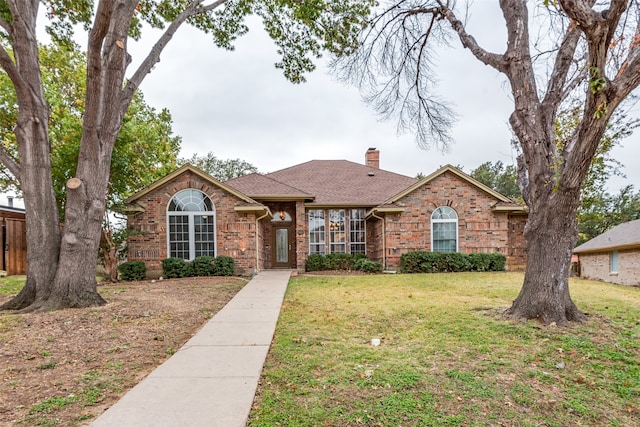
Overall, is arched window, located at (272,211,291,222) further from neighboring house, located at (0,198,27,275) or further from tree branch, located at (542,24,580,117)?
tree branch, located at (542,24,580,117)

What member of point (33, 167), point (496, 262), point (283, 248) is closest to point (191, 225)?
point (283, 248)

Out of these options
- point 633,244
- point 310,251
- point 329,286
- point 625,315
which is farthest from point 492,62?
point 310,251

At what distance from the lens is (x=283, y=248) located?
15805mm

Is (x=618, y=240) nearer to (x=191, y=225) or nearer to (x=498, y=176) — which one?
(x=191, y=225)

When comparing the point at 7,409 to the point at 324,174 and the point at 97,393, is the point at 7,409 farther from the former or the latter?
the point at 324,174

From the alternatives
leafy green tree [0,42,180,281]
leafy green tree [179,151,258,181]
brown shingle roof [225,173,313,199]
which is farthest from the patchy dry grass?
leafy green tree [179,151,258,181]

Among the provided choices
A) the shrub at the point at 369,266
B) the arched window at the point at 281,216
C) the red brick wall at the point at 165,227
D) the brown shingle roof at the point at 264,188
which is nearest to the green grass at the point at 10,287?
the red brick wall at the point at 165,227

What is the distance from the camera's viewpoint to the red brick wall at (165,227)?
12945 mm

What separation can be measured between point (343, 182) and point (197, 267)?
27.3 feet

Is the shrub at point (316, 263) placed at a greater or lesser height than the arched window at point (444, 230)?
lesser

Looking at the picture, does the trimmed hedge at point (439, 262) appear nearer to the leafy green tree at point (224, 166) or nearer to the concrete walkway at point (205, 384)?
the concrete walkway at point (205, 384)

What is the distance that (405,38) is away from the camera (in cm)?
831

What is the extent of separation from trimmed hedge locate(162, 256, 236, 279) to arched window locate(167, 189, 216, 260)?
0.57 metres

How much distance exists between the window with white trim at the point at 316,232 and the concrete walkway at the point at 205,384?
9961 mm
